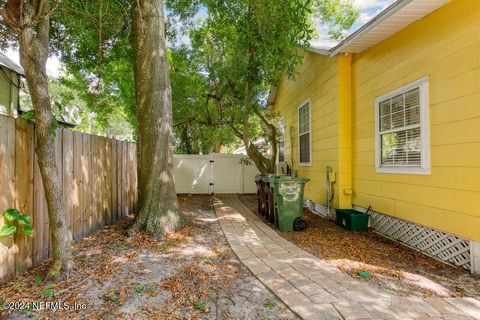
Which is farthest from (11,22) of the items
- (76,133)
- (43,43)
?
(76,133)

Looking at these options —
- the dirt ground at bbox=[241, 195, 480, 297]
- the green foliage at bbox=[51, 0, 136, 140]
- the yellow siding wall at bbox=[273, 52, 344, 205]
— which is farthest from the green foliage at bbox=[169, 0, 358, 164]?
the dirt ground at bbox=[241, 195, 480, 297]

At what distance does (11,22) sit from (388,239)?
20.6 ft

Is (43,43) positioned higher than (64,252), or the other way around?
(43,43)

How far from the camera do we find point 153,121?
473 cm

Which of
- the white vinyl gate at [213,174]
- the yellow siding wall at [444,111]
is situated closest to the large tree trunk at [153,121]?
the yellow siding wall at [444,111]

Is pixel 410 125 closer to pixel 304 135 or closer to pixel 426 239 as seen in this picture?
pixel 426 239

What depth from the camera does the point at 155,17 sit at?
4.88m

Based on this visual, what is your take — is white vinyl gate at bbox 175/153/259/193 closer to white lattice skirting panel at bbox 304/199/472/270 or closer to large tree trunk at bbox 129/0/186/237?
large tree trunk at bbox 129/0/186/237

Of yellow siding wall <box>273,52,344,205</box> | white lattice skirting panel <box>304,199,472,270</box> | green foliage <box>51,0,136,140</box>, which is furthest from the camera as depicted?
yellow siding wall <box>273,52,344,205</box>

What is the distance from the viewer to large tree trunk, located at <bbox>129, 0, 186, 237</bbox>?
15.2ft

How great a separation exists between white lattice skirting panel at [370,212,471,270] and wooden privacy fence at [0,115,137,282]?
17.9 ft

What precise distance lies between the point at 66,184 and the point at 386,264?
Answer: 4.72 m

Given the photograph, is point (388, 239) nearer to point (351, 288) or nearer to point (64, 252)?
point (351, 288)

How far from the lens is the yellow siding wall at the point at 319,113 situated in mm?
6371
